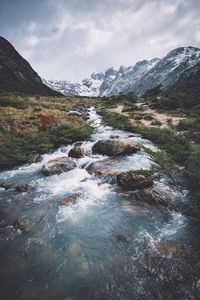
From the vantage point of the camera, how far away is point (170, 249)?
26.6 ft

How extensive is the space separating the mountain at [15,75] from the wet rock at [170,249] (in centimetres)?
6577

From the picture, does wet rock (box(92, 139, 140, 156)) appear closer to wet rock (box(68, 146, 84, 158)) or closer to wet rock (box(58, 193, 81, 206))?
wet rock (box(68, 146, 84, 158))

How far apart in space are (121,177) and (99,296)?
6.32m

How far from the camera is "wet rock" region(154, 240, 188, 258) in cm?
791

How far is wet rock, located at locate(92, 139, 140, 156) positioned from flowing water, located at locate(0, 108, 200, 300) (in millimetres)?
4429

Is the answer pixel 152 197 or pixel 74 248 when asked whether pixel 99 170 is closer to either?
pixel 152 197

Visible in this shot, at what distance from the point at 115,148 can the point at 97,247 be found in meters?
9.64

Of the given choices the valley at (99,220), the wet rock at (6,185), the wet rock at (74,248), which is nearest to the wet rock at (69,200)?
the valley at (99,220)

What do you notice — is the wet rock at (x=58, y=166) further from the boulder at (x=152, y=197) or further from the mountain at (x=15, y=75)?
the mountain at (x=15, y=75)

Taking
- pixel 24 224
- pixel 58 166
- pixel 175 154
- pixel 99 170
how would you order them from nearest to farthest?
1. pixel 24 224
2. pixel 99 170
3. pixel 58 166
4. pixel 175 154

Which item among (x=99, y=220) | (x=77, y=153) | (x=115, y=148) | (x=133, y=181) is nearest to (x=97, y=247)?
(x=99, y=220)

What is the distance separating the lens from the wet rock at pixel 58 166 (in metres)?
14.4

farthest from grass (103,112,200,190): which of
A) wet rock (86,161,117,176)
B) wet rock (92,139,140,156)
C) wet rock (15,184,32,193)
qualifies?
wet rock (15,184,32,193)

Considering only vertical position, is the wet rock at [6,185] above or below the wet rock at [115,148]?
below
